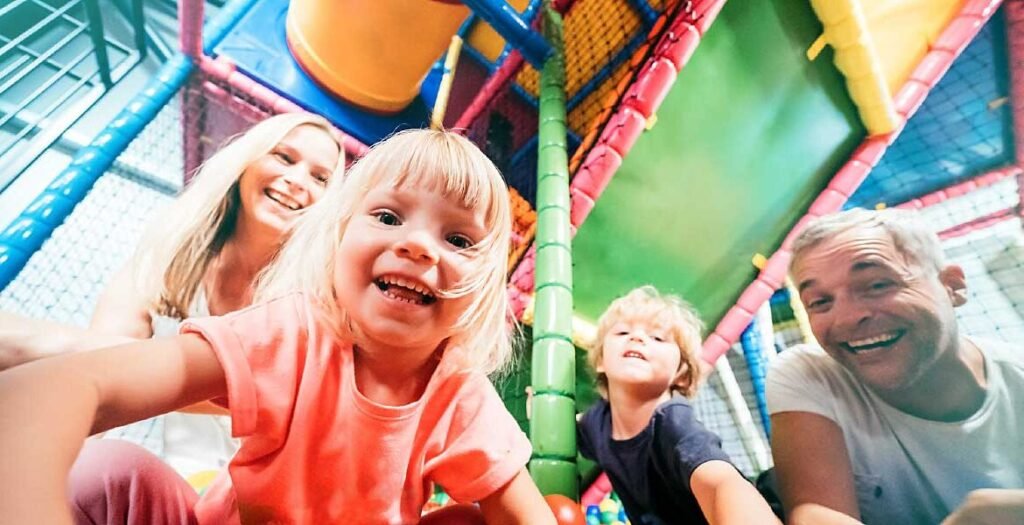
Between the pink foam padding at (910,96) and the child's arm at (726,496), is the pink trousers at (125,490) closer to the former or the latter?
the child's arm at (726,496)

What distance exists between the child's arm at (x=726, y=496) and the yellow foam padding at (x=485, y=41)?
1188 mm

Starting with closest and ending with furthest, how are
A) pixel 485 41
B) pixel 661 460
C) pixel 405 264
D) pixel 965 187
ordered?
pixel 405 264 → pixel 661 460 → pixel 965 187 → pixel 485 41

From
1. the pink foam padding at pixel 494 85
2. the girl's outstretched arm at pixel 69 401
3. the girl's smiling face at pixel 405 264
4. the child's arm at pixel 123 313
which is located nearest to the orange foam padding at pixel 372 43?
the pink foam padding at pixel 494 85

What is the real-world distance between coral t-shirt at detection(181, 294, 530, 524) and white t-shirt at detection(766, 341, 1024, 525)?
0.31 metres

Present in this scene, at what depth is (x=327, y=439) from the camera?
15.8 inches

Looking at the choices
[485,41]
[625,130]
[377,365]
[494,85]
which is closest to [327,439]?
[377,365]

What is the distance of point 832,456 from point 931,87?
1.00 meters

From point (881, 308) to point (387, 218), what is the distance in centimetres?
45

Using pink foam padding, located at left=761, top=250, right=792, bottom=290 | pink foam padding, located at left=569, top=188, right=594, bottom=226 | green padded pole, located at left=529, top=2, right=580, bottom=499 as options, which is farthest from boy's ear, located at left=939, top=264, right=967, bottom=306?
pink foam padding, located at left=761, top=250, right=792, bottom=290

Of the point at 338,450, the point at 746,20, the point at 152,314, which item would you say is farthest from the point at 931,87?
the point at 152,314

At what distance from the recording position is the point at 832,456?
49cm

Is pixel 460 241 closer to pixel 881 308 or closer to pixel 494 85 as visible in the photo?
pixel 881 308

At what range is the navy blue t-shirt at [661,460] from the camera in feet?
1.84

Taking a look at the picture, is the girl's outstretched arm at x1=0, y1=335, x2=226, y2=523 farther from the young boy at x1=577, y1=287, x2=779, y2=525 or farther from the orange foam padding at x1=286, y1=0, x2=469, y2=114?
the orange foam padding at x1=286, y1=0, x2=469, y2=114
